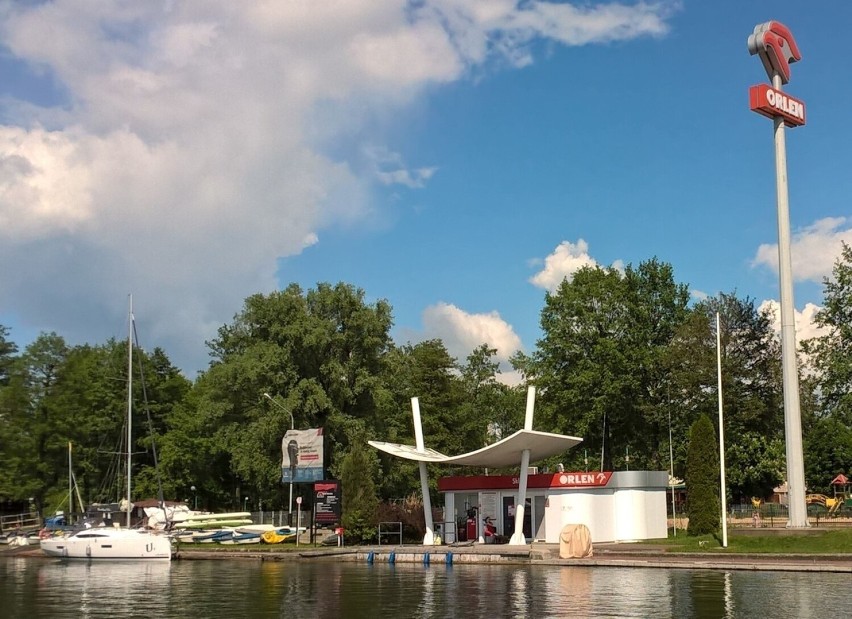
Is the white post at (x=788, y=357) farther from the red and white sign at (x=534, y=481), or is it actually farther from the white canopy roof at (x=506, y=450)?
the white canopy roof at (x=506, y=450)

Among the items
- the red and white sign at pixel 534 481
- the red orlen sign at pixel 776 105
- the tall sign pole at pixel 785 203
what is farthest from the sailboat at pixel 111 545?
the red orlen sign at pixel 776 105

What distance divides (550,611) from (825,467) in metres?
65.9

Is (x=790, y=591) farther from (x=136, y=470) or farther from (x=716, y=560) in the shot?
(x=136, y=470)

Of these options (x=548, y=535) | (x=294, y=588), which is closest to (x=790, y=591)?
(x=294, y=588)

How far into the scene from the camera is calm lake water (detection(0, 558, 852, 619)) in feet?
69.7

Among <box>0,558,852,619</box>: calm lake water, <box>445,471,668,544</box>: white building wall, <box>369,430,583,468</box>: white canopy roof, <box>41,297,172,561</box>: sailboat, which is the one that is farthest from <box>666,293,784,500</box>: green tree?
<box>41,297,172,561</box>: sailboat

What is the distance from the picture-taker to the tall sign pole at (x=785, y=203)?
40.8 m

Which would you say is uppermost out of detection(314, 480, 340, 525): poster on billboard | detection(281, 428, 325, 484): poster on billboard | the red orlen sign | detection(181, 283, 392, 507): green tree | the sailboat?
the red orlen sign

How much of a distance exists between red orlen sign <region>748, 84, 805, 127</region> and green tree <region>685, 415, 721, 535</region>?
49.9ft

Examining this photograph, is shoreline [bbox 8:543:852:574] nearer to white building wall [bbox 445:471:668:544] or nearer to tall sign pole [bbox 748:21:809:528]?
white building wall [bbox 445:471:668:544]

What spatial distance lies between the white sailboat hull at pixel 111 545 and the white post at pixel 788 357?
1139 inches

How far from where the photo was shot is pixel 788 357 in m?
41.2

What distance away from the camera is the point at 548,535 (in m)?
45.0

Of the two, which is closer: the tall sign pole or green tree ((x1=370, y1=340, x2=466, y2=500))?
the tall sign pole
